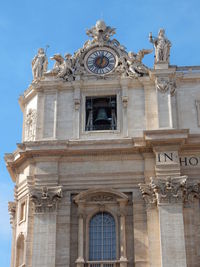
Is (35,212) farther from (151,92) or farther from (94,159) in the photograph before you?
(151,92)

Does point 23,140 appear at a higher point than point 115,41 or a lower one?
lower

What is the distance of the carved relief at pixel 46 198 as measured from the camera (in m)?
28.5

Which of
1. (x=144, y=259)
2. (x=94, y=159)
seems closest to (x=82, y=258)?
(x=144, y=259)

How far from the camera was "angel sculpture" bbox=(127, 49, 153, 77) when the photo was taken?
31.7 metres


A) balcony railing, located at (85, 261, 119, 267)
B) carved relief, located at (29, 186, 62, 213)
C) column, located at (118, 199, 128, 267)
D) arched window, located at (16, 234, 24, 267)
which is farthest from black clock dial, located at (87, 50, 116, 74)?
balcony railing, located at (85, 261, 119, 267)

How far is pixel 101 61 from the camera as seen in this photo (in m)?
32.5

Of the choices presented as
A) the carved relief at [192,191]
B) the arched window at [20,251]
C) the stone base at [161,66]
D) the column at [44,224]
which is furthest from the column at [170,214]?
the arched window at [20,251]

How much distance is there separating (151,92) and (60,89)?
470cm

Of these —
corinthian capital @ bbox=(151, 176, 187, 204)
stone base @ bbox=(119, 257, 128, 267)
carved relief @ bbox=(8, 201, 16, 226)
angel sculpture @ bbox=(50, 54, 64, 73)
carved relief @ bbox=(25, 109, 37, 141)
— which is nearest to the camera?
stone base @ bbox=(119, 257, 128, 267)

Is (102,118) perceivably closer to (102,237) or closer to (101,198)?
(101,198)

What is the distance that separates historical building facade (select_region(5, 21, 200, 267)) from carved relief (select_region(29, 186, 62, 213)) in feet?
0.15

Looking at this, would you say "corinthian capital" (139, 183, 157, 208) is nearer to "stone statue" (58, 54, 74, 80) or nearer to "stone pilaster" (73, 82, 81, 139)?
"stone pilaster" (73, 82, 81, 139)

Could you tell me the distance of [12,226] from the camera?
3194 centimetres

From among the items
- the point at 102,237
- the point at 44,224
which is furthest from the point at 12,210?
the point at 102,237
